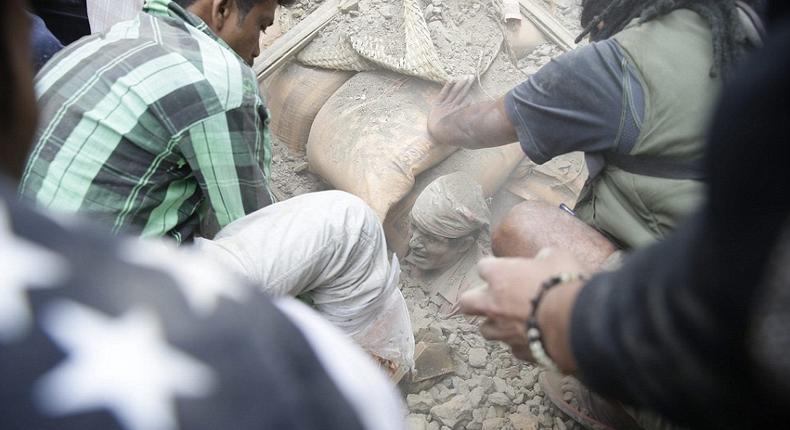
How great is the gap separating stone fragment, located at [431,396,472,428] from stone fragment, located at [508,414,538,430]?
138mm

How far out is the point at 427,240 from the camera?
2.46 m

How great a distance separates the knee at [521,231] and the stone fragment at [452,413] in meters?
0.50

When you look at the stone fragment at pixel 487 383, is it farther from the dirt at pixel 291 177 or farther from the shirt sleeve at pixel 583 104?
the dirt at pixel 291 177

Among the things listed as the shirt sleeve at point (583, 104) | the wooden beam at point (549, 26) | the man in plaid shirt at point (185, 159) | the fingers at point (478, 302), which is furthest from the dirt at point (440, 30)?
the fingers at point (478, 302)

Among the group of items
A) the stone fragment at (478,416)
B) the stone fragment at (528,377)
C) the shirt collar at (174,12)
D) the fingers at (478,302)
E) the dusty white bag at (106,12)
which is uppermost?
the shirt collar at (174,12)

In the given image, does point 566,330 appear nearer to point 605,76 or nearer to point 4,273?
point 4,273

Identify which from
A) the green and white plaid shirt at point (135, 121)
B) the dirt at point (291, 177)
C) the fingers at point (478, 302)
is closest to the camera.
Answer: the fingers at point (478, 302)

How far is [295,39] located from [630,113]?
1.63m

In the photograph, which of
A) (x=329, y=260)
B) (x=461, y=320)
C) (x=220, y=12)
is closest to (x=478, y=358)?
(x=461, y=320)

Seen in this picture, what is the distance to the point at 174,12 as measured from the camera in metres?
1.81

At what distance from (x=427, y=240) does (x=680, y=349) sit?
173 centimetres

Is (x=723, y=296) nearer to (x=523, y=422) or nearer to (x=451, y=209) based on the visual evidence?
(x=523, y=422)

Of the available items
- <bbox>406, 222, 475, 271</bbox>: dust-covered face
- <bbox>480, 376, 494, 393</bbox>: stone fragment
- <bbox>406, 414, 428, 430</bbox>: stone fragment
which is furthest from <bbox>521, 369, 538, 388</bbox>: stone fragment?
<bbox>406, 222, 475, 271</bbox>: dust-covered face

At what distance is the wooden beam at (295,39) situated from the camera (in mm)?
2885
